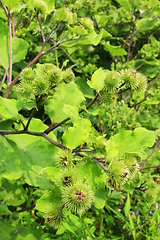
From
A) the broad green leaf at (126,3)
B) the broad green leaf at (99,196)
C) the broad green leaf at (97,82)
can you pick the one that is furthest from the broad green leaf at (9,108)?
the broad green leaf at (126,3)

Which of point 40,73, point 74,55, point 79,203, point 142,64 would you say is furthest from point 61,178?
point 142,64

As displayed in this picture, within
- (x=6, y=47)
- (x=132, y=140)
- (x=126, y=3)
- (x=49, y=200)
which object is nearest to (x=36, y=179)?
(x=49, y=200)

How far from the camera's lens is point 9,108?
37.5 inches

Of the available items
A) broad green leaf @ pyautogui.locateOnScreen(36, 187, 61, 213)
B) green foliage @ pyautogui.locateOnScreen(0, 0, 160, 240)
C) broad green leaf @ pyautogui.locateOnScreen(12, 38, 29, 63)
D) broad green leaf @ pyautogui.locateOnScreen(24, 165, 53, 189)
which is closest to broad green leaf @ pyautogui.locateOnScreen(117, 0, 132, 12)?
green foliage @ pyautogui.locateOnScreen(0, 0, 160, 240)

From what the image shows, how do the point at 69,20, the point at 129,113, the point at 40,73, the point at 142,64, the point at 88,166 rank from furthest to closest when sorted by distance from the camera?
the point at 142,64
the point at 129,113
the point at 69,20
the point at 40,73
the point at 88,166

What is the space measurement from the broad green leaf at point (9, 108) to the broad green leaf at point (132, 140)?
0.41 meters

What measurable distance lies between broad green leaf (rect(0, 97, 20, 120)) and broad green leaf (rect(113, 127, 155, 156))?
407mm

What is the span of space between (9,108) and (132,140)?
49 centimetres

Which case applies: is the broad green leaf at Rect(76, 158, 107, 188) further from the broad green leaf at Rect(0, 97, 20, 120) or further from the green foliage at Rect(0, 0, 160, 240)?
the broad green leaf at Rect(0, 97, 20, 120)

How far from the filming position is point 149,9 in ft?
7.96

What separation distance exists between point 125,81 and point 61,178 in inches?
19.9

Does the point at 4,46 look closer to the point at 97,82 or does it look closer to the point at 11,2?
the point at 11,2

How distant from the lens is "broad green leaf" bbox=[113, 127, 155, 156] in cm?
91

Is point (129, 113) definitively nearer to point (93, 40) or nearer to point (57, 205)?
point (93, 40)
